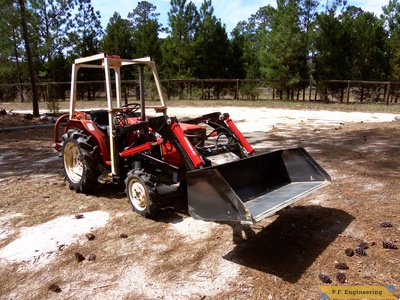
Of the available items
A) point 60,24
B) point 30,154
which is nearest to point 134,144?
point 30,154

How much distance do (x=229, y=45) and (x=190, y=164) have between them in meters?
26.7

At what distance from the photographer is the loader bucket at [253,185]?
122 inches

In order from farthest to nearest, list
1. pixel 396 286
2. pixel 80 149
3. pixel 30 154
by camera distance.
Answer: pixel 30 154 → pixel 80 149 → pixel 396 286

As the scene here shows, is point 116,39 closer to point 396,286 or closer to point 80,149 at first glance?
point 80,149

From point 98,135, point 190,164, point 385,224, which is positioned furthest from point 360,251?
point 98,135

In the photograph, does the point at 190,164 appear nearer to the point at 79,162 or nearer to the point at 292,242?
the point at 292,242

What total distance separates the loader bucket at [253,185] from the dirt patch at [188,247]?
0.36 m

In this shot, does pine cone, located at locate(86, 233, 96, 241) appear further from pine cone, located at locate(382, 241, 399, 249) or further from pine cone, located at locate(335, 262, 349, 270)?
pine cone, located at locate(382, 241, 399, 249)

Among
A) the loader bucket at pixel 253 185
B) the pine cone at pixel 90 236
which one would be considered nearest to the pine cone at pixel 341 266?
the loader bucket at pixel 253 185

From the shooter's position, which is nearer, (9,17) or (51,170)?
(51,170)

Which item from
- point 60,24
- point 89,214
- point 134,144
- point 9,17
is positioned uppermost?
point 60,24

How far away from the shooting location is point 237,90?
26312 millimetres

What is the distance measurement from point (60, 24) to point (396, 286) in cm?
3273

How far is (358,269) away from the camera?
9.70 feet
